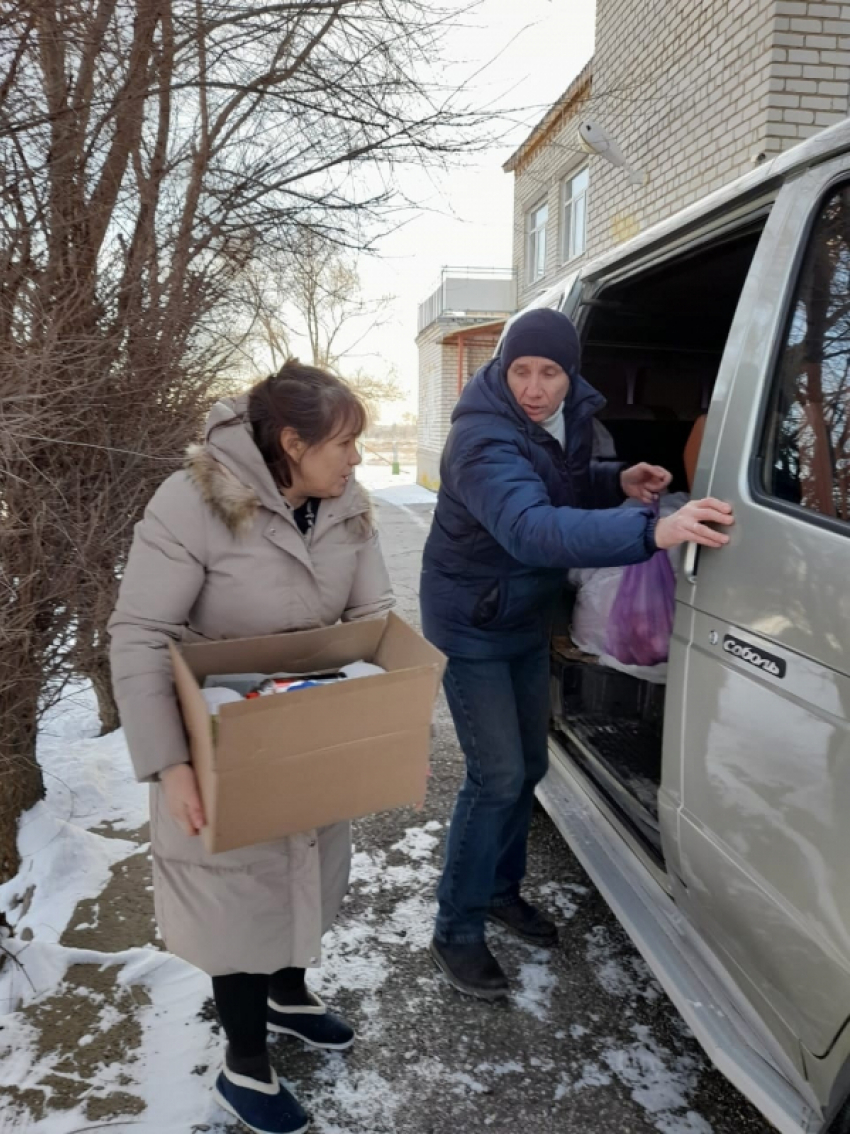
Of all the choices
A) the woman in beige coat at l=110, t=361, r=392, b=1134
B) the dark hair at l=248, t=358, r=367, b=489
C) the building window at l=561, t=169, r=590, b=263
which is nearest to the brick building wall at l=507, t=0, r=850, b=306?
the building window at l=561, t=169, r=590, b=263

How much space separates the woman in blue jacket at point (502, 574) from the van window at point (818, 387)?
1.61 ft

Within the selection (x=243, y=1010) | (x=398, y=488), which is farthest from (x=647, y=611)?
(x=398, y=488)

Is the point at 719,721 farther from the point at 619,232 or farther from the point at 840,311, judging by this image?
the point at 619,232

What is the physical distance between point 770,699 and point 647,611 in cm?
90

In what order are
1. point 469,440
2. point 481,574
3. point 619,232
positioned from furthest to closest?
point 619,232 < point 481,574 < point 469,440

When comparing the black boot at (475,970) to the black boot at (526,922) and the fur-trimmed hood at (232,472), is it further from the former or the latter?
the fur-trimmed hood at (232,472)

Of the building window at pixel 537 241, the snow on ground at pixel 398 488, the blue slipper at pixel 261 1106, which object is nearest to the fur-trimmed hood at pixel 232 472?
the blue slipper at pixel 261 1106

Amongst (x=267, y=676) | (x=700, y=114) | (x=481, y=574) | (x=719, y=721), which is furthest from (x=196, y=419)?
(x=700, y=114)

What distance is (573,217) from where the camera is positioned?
12.3 meters

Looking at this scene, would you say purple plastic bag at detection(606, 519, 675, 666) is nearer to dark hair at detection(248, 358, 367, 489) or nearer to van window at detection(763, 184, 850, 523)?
van window at detection(763, 184, 850, 523)

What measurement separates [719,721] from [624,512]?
0.51 metres

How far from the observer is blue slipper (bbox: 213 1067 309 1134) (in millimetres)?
1923

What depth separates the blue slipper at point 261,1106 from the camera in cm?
192

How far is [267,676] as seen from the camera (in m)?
1.75
